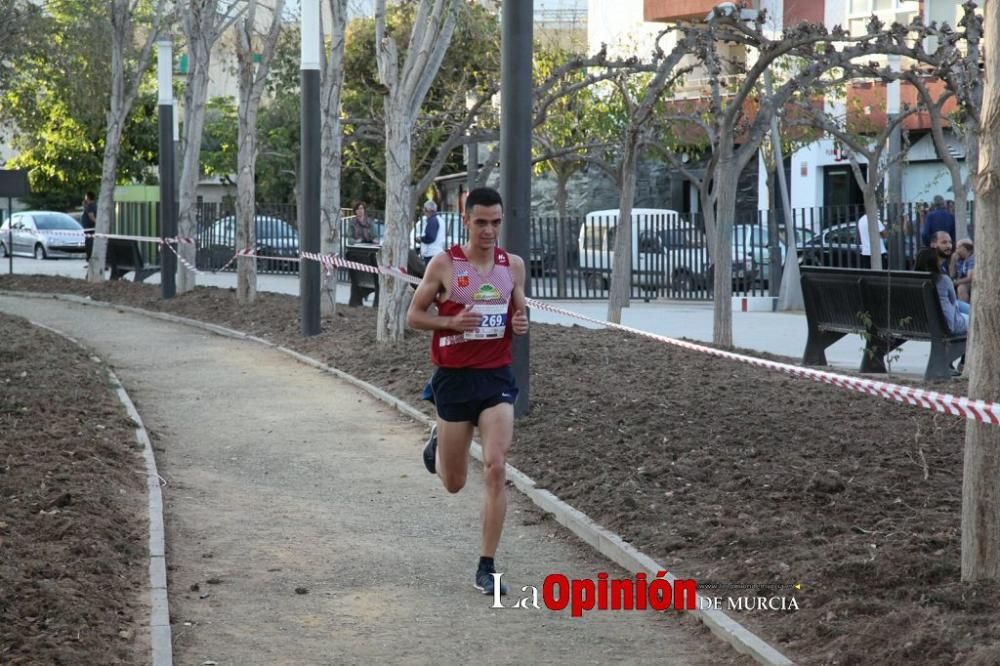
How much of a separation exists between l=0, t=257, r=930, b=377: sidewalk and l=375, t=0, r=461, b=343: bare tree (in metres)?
4.43

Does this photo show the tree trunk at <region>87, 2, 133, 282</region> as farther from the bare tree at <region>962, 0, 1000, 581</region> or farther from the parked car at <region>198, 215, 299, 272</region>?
the bare tree at <region>962, 0, 1000, 581</region>

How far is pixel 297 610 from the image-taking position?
7020 millimetres

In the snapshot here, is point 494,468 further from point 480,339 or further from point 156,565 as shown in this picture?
point 156,565

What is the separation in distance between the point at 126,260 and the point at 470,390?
24.2 metres

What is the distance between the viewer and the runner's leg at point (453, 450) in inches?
292

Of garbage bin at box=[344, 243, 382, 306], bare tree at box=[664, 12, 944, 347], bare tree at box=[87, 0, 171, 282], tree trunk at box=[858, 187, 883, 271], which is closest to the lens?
bare tree at box=[664, 12, 944, 347]

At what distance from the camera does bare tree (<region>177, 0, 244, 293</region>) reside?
24.1m

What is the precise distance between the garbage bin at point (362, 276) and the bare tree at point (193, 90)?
2.98 meters

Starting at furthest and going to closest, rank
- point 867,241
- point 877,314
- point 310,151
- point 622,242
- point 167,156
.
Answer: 1. point 867,241
2. point 167,156
3. point 622,242
4. point 310,151
5. point 877,314

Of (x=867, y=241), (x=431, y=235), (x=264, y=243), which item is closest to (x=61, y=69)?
(x=264, y=243)

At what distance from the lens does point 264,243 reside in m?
37.8

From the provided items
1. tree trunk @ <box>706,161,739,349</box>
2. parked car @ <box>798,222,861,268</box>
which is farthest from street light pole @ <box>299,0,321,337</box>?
parked car @ <box>798,222,861,268</box>

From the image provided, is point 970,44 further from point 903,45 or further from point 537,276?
point 537,276

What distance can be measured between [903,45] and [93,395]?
765 cm
